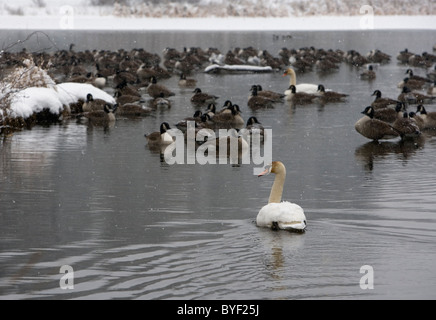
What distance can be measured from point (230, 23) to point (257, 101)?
7681 centimetres

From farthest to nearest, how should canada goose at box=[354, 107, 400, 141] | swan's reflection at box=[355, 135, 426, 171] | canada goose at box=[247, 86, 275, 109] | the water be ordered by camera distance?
canada goose at box=[247, 86, 275, 109]
canada goose at box=[354, 107, 400, 141]
swan's reflection at box=[355, 135, 426, 171]
the water

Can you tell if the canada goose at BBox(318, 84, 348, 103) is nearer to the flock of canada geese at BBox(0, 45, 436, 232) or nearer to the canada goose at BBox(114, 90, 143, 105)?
the flock of canada geese at BBox(0, 45, 436, 232)

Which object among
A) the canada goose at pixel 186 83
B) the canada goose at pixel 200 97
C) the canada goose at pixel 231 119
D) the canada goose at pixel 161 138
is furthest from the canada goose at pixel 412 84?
the canada goose at pixel 161 138

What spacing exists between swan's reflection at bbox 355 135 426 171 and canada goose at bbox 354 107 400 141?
0.20 metres

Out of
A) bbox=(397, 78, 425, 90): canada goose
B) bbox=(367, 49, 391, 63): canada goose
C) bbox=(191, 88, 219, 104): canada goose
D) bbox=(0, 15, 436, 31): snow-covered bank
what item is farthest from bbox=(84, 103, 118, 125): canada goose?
bbox=(0, 15, 436, 31): snow-covered bank

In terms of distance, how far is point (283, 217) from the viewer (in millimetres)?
11219

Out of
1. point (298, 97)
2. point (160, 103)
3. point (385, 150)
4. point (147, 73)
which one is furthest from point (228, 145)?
point (147, 73)

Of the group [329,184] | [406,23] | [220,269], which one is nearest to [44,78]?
[329,184]

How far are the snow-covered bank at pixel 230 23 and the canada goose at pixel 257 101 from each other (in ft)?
227

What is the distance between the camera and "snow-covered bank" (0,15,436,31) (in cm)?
9831

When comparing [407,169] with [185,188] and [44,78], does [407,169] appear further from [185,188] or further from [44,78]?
[44,78]

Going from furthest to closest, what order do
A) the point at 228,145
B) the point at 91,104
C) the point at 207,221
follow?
the point at 91,104
the point at 228,145
the point at 207,221

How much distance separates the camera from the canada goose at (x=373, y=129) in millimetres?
20016

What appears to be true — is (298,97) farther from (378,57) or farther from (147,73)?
(378,57)
